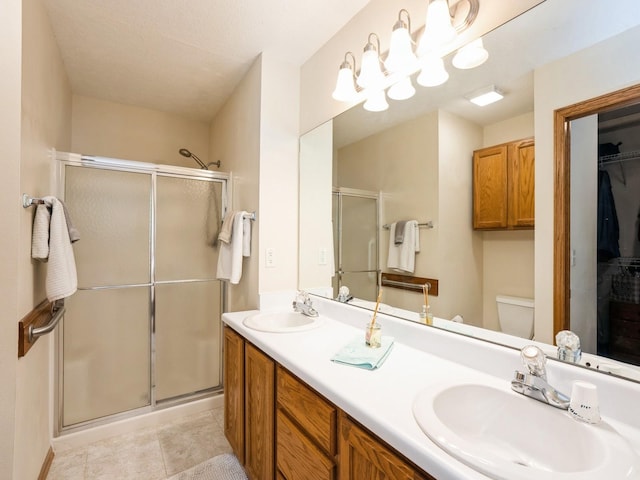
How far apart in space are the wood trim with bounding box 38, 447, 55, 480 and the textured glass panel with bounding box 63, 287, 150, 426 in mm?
202

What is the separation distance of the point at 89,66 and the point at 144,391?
2.34 metres

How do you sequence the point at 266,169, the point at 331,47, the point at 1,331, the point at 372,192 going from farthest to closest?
the point at 266,169
the point at 331,47
the point at 372,192
the point at 1,331

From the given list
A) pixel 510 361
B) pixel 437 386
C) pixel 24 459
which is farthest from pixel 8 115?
pixel 510 361

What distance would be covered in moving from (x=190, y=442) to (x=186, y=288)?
3.44ft

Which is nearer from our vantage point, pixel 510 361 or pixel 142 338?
pixel 510 361

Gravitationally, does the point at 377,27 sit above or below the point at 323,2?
below

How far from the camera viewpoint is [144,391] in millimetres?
2213

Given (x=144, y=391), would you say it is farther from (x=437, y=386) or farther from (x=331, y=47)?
(x=331, y=47)

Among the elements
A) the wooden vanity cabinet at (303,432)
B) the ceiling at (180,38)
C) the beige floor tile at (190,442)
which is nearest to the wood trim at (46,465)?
the beige floor tile at (190,442)

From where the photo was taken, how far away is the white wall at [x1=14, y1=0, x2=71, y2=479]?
123 centimetres

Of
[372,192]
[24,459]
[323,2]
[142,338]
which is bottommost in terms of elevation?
[24,459]

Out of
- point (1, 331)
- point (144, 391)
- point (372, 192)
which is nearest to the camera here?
point (1, 331)

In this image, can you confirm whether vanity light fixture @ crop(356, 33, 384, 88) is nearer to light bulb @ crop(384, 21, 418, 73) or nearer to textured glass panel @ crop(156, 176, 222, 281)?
light bulb @ crop(384, 21, 418, 73)

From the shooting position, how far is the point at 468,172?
1163mm
